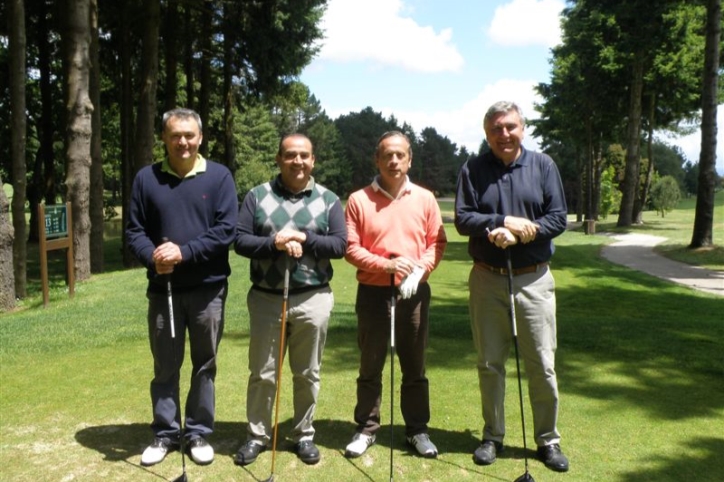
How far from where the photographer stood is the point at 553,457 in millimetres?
3701

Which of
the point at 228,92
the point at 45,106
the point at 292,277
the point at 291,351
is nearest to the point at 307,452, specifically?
the point at 291,351

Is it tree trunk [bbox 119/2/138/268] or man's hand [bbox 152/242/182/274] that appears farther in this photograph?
tree trunk [bbox 119/2/138/268]

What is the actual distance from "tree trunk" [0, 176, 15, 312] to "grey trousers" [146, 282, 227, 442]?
7.20m

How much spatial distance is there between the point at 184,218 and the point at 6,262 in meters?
7.85

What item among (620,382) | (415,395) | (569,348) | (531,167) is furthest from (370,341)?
(569,348)

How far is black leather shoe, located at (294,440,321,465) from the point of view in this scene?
377 centimetres

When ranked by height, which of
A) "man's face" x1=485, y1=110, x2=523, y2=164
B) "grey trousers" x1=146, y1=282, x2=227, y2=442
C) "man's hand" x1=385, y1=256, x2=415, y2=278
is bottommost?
"grey trousers" x1=146, y1=282, x2=227, y2=442

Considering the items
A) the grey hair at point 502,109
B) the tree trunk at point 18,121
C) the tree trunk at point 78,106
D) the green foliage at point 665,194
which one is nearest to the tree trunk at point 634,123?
the green foliage at point 665,194

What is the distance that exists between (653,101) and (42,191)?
88.1ft

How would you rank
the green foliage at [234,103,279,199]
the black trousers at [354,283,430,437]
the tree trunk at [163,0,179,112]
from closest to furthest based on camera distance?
the black trousers at [354,283,430,437]
the tree trunk at [163,0,179,112]
the green foliage at [234,103,279,199]

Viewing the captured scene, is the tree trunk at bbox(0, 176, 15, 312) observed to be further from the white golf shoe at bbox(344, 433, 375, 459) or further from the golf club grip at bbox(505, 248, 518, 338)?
the golf club grip at bbox(505, 248, 518, 338)

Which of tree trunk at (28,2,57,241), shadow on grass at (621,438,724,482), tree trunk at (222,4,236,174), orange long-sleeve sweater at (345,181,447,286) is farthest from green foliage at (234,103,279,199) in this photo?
shadow on grass at (621,438,724,482)

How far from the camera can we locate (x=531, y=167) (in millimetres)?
3834

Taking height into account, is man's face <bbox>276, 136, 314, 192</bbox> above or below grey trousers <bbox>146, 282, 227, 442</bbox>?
above
